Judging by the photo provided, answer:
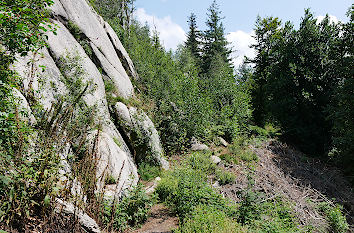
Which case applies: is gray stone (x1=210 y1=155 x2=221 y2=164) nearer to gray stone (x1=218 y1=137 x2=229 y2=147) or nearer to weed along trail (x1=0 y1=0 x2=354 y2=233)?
weed along trail (x1=0 y1=0 x2=354 y2=233)

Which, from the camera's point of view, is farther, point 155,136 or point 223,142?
point 223,142

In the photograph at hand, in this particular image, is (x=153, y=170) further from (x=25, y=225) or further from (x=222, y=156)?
(x=25, y=225)

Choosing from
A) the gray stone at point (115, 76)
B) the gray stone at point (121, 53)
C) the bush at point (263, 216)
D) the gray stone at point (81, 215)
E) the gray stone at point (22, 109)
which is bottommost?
the bush at point (263, 216)

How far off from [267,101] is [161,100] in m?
7.62

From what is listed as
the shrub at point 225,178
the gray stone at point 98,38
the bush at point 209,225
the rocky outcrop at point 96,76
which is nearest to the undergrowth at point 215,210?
the bush at point 209,225

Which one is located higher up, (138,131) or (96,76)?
(96,76)

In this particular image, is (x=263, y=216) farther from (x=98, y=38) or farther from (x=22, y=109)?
(x=98, y=38)

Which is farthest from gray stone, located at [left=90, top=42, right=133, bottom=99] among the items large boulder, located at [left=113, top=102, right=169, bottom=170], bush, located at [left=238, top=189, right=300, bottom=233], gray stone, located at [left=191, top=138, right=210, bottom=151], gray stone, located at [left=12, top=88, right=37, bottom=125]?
bush, located at [left=238, top=189, right=300, bottom=233]

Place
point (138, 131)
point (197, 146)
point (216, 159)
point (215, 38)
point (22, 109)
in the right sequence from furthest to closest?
point (215, 38), point (197, 146), point (216, 159), point (138, 131), point (22, 109)

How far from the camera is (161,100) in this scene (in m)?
11.3

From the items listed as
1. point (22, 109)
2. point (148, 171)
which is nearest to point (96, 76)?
point (148, 171)

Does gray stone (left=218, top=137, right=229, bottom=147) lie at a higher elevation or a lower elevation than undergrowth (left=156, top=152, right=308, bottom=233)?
higher

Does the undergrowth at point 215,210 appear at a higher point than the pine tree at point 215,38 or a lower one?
lower

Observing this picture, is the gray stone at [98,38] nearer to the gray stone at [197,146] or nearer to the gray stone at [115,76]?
the gray stone at [115,76]
